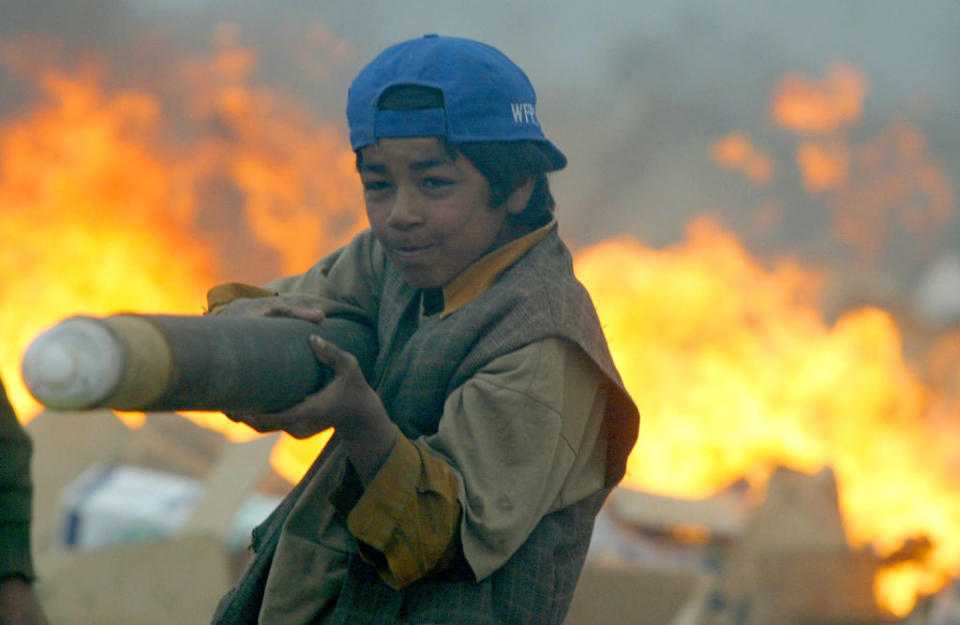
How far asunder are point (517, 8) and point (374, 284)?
815 cm

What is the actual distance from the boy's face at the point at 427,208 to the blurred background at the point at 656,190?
5.51m

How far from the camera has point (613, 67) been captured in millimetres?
10383

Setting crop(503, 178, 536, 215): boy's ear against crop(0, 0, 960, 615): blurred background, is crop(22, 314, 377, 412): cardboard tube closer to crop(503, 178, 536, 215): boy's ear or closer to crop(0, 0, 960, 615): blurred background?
crop(503, 178, 536, 215): boy's ear

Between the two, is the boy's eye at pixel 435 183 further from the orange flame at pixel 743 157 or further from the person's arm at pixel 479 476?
the orange flame at pixel 743 157

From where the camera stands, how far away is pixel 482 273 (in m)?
1.92

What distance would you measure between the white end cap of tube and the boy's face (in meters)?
0.60

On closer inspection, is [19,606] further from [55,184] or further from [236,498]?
[55,184]

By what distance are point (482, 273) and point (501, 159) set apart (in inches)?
6.9

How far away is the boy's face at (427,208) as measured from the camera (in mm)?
1855

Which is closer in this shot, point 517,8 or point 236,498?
point 236,498

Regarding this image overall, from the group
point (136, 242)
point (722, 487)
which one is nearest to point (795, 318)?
point (722, 487)

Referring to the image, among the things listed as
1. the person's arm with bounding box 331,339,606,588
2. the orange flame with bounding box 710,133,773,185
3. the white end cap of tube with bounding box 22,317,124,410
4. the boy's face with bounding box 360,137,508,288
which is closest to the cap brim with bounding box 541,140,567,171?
the boy's face with bounding box 360,137,508,288

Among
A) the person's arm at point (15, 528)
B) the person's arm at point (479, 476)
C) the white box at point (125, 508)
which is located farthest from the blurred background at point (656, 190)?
the person's arm at point (479, 476)

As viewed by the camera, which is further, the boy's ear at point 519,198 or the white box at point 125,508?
the white box at point 125,508
